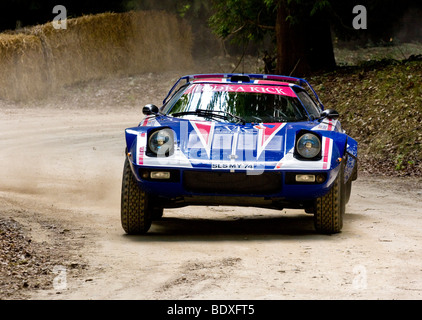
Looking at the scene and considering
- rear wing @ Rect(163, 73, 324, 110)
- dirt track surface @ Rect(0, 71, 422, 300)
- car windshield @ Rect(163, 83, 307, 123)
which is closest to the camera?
dirt track surface @ Rect(0, 71, 422, 300)

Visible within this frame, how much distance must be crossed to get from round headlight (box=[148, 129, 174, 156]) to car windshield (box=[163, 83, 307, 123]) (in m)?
0.70

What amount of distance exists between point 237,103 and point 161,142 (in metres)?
1.31

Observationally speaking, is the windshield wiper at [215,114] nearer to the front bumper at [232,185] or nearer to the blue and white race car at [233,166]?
the blue and white race car at [233,166]

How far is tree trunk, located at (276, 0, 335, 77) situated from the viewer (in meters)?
23.1

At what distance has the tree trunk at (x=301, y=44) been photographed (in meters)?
23.1

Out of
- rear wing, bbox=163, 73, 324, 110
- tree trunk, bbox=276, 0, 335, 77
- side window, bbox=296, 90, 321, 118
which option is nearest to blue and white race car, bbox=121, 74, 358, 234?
side window, bbox=296, 90, 321, 118

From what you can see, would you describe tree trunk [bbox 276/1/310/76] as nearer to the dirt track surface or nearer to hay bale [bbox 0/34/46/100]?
the dirt track surface

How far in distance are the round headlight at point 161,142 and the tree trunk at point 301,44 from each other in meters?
14.2

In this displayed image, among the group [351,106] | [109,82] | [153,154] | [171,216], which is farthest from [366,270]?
[109,82]

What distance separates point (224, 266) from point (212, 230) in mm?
2309

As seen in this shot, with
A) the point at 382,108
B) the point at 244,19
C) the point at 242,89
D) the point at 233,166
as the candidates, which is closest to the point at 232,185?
the point at 233,166

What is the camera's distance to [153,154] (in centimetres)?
866

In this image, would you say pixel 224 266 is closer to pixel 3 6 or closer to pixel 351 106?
pixel 351 106

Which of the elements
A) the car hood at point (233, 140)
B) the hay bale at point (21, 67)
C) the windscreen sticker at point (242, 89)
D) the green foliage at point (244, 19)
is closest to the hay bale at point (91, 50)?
the hay bale at point (21, 67)
